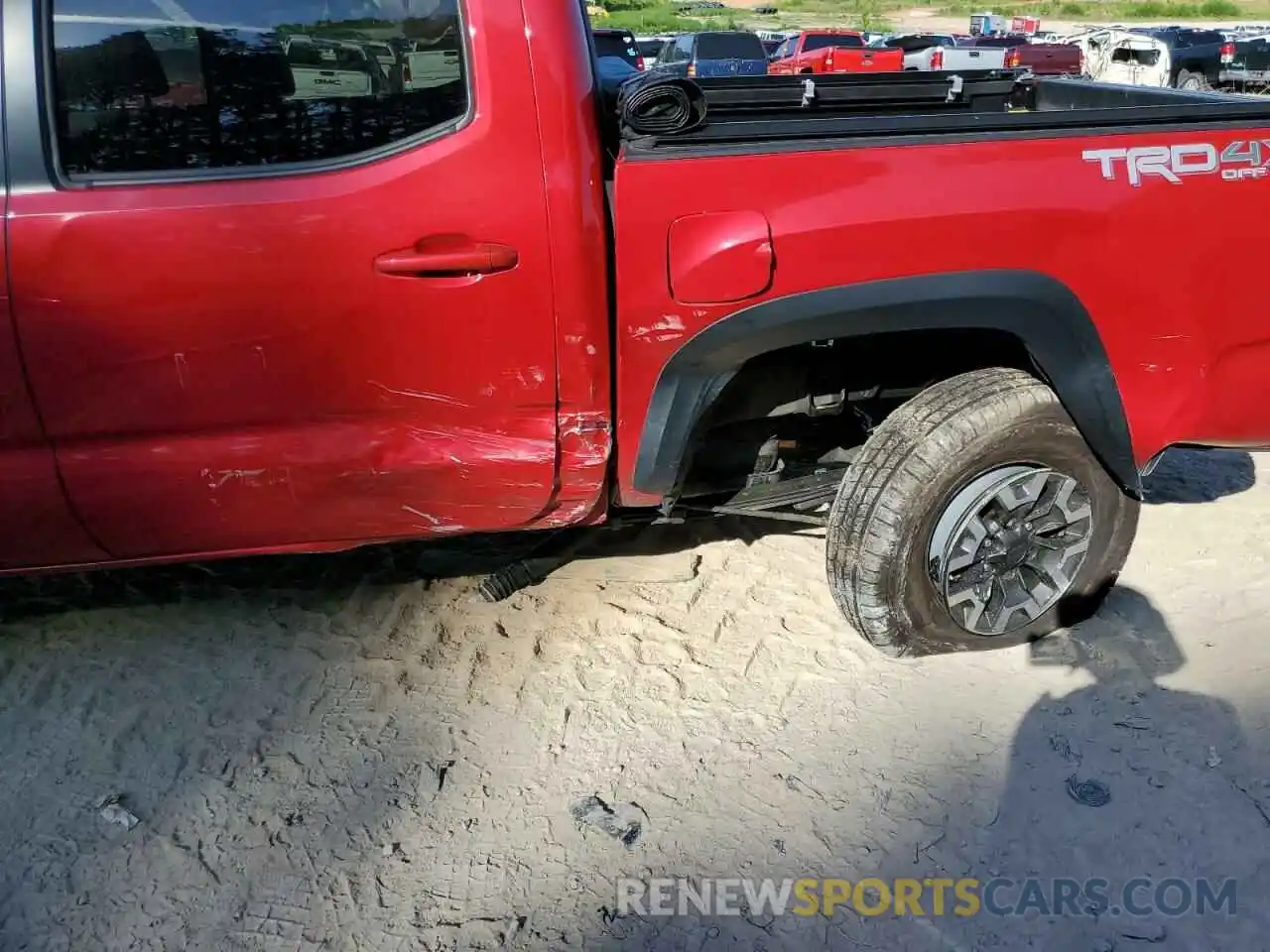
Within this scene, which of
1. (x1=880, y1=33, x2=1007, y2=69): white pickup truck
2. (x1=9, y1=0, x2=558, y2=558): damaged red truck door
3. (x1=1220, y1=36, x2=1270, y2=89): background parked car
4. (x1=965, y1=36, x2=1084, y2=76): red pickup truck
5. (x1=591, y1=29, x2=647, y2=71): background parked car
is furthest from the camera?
(x1=965, y1=36, x2=1084, y2=76): red pickup truck

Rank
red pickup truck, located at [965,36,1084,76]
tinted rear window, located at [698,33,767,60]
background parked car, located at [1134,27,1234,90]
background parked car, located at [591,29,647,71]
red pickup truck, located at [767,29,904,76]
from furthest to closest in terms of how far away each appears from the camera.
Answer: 1. red pickup truck, located at [965,36,1084,76]
2. red pickup truck, located at [767,29,904,76]
3. tinted rear window, located at [698,33,767,60]
4. background parked car, located at [1134,27,1234,90]
5. background parked car, located at [591,29,647,71]

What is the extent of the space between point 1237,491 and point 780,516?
2058 mm

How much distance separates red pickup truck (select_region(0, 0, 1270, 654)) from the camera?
1.95m

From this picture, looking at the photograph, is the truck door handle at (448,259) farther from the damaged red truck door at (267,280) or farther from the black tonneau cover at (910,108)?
the black tonneau cover at (910,108)

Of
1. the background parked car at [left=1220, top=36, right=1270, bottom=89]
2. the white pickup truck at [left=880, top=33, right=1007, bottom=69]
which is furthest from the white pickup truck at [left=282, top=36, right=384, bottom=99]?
the background parked car at [left=1220, top=36, right=1270, bottom=89]

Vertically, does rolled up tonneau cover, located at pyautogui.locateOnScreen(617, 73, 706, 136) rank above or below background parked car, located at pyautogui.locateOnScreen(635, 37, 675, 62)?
above

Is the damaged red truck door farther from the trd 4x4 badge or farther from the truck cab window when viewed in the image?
the trd 4x4 badge

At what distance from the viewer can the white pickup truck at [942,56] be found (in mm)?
18219

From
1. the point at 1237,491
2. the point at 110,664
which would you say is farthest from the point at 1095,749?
the point at 110,664

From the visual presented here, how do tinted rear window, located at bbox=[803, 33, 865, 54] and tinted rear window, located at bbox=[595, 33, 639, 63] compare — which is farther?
tinted rear window, located at bbox=[803, 33, 865, 54]

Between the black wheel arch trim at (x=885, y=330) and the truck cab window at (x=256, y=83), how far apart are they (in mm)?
737

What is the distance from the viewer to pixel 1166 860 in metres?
2.13

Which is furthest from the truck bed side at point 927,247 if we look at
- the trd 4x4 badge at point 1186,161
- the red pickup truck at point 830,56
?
the red pickup truck at point 830,56

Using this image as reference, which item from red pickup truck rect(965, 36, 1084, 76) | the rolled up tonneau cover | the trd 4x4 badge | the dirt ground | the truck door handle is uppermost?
the rolled up tonneau cover
